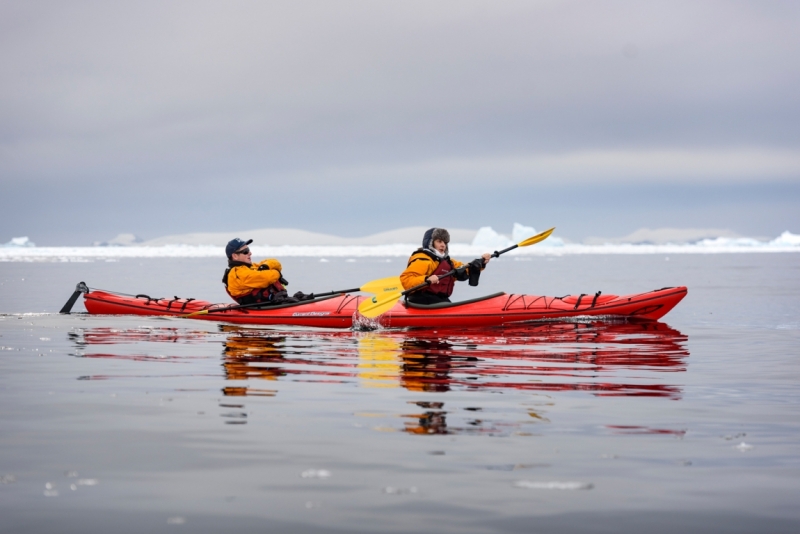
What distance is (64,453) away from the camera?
434cm

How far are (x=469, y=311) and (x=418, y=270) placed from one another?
3.13ft

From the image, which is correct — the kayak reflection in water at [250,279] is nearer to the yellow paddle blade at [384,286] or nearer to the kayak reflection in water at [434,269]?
the yellow paddle blade at [384,286]

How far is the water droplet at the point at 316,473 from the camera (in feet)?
12.9

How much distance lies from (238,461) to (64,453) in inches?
36.7

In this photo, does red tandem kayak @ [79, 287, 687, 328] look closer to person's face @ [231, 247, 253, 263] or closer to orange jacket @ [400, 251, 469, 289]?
orange jacket @ [400, 251, 469, 289]

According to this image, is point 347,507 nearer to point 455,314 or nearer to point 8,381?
point 8,381

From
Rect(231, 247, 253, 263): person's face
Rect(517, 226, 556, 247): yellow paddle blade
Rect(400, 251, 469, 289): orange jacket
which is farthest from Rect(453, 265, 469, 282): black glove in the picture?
Rect(231, 247, 253, 263): person's face

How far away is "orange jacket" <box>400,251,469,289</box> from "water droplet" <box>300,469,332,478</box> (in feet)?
26.0

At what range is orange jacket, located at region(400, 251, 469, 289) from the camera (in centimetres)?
1196

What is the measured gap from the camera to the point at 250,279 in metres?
12.6

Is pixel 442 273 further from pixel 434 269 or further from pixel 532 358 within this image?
pixel 532 358

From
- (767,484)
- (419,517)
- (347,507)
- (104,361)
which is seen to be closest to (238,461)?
(347,507)

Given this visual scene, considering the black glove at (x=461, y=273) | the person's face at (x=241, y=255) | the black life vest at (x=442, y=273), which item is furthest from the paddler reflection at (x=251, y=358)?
the black glove at (x=461, y=273)

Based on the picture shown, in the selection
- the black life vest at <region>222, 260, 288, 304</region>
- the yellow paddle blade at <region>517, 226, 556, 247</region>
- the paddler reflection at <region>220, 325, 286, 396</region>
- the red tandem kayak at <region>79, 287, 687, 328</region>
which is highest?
the yellow paddle blade at <region>517, 226, 556, 247</region>
